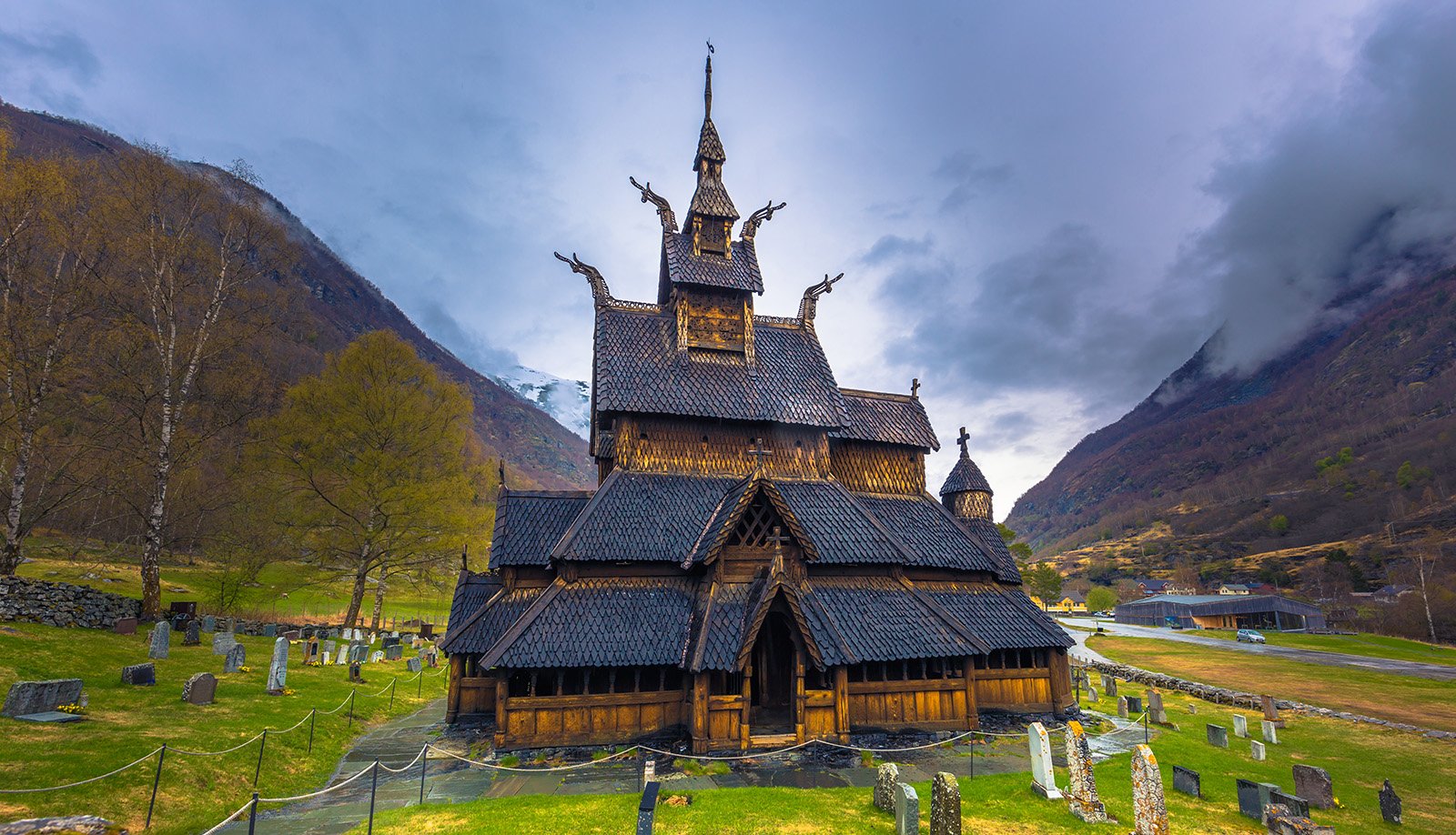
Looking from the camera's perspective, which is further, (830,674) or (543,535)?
(543,535)

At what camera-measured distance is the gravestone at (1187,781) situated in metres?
12.7

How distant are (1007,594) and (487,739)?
1670 centimetres

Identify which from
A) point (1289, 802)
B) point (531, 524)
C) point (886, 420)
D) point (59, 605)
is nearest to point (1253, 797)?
point (1289, 802)

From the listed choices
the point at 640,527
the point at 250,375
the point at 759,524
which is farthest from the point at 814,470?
the point at 250,375

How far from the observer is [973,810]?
11.1m

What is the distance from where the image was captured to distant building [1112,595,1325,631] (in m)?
73.2

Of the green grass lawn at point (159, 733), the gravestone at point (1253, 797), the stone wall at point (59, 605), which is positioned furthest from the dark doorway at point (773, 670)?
the stone wall at point (59, 605)

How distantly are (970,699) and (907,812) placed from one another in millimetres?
8920

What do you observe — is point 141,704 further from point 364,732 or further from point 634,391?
point 634,391

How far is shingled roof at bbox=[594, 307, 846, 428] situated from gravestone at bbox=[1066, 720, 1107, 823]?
471 inches

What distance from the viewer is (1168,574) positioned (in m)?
130

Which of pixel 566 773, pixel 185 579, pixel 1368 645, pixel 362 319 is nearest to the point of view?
pixel 566 773

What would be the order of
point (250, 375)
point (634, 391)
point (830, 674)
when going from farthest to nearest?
point (250, 375) < point (634, 391) < point (830, 674)

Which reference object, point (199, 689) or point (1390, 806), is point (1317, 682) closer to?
point (1390, 806)
